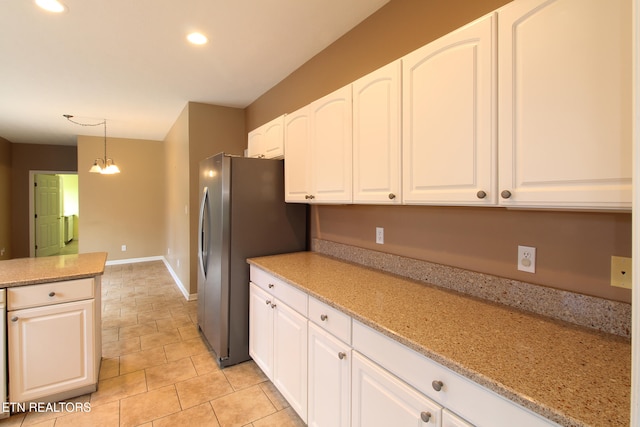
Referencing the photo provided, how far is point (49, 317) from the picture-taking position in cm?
199

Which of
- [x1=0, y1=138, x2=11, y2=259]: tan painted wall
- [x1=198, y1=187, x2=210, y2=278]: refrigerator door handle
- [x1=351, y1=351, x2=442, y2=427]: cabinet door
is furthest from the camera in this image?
[x1=0, y1=138, x2=11, y2=259]: tan painted wall

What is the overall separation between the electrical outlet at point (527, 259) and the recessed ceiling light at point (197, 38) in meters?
2.58

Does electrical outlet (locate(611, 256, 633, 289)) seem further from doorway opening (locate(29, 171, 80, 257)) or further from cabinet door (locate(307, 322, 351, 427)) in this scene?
doorway opening (locate(29, 171, 80, 257))

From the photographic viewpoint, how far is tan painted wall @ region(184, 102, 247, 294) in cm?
402

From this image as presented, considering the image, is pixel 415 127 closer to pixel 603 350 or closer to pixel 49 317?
pixel 603 350

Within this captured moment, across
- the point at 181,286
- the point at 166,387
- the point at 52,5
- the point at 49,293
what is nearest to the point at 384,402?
the point at 166,387

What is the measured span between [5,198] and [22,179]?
0.60m

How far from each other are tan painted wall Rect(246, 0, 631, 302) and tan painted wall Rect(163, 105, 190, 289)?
85.6 inches

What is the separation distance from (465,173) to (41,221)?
29.2ft

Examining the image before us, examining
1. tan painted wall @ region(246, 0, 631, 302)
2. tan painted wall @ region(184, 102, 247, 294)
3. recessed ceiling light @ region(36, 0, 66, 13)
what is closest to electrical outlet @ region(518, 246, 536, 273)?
tan painted wall @ region(246, 0, 631, 302)

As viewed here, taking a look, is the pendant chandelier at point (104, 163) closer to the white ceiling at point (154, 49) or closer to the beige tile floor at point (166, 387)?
the white ceiling at point (154, 49)

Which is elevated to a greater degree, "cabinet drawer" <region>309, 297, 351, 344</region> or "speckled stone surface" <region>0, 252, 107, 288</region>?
"speckled stone surface" <region>0, 252, 107, 288</region>

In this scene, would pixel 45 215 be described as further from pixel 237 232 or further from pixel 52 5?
pixel 237 232

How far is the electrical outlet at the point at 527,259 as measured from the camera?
1.33 meters
